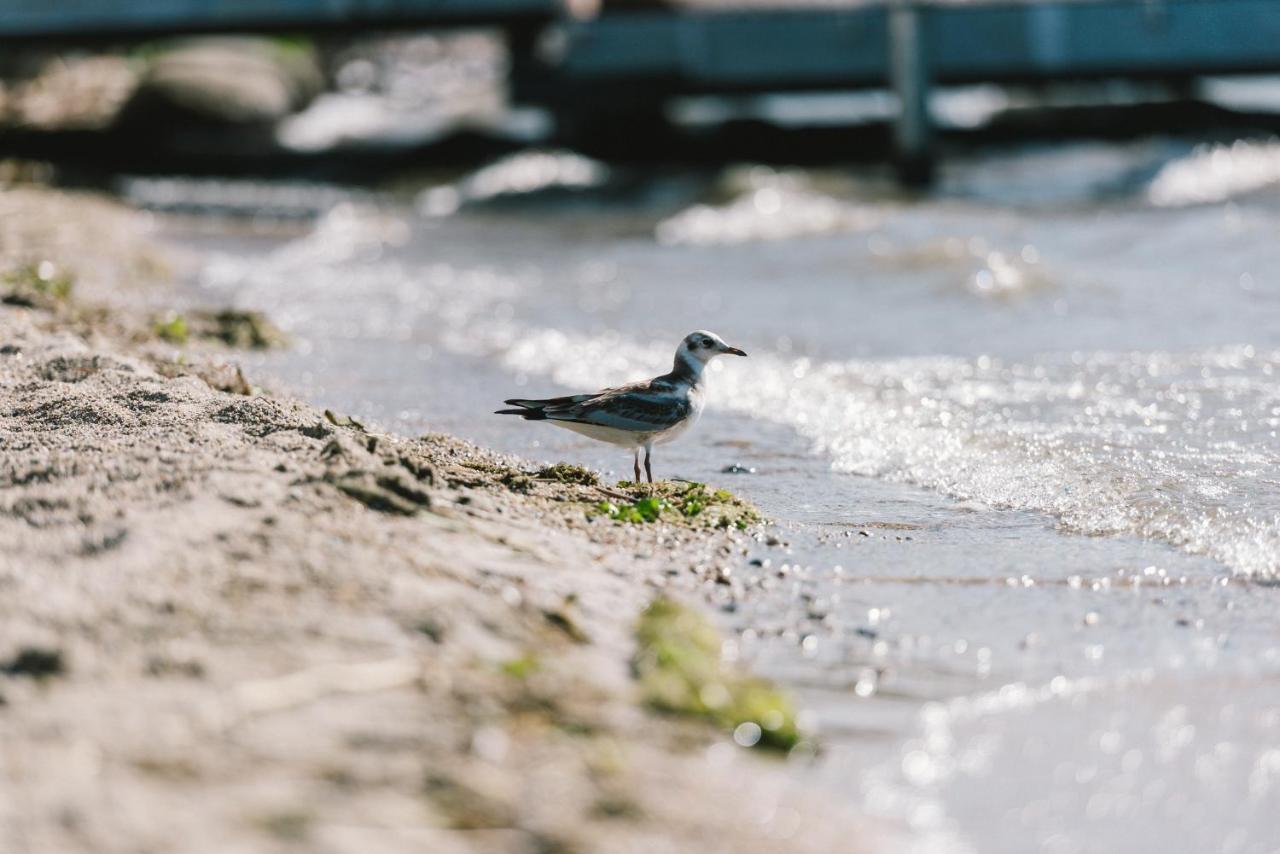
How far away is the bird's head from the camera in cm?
774

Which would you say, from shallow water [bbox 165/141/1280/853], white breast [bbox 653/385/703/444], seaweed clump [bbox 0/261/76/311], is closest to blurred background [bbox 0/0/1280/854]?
→ shallow water [bbox 165/141/1280/853]

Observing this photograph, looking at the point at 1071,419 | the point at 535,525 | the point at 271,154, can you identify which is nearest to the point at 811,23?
the point at 271,154

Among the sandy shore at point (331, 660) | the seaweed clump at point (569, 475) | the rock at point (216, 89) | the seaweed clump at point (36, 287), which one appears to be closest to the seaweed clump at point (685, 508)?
the sandy shore at point (331, 660)

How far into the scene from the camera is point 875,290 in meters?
14.7

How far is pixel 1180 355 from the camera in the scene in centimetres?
1095

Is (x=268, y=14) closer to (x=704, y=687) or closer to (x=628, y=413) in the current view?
(x=628, y=413)

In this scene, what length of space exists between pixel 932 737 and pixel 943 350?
7302 millimetres

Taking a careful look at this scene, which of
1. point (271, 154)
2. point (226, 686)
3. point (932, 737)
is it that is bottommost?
point (932, 737)

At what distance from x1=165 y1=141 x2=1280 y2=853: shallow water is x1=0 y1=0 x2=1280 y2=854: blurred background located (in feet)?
0.08

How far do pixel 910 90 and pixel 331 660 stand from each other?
2050 cm

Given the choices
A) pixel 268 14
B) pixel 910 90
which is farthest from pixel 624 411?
pixel 268 14

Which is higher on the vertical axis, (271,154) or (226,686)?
(271,154)

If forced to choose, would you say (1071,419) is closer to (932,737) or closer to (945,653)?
(945,653)

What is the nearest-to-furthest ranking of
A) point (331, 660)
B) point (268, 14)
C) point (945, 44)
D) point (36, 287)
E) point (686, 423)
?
1. point (331, 660)
2. point (686, 423)
3. point (36, 287)
4. point (945, 44)
5. point (268, 14)
